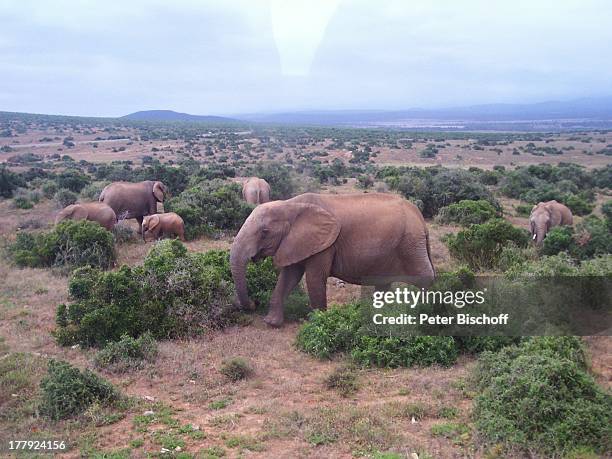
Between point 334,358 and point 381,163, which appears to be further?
point 381,163

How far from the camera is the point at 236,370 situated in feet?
23.3

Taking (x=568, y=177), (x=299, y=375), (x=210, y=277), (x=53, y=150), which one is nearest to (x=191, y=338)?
(x=210, y=277)

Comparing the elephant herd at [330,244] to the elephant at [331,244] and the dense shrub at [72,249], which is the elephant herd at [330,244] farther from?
the dense shrub at [72,249]

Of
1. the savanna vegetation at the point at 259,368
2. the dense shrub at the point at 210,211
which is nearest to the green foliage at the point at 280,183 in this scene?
the dense shrub at the point at 210,211

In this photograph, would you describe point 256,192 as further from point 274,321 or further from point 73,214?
point 274,321

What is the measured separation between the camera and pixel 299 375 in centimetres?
730

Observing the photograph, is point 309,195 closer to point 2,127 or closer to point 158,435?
point 158,435

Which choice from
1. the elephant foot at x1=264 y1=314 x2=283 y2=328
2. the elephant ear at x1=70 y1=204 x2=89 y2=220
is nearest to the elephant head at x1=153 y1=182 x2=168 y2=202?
the elephant ear at x1=70 y1=204 x2=89 y2=220

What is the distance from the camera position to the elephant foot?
9062 millimetres

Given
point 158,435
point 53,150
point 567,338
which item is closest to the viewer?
point 158,435

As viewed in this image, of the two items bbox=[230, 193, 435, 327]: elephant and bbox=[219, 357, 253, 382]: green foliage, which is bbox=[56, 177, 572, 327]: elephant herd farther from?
bbox=[219, 357, 253, 382]: green foliage

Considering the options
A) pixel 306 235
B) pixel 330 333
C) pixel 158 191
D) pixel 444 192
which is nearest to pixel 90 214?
pixel 158 191

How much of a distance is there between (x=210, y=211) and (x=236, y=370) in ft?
34.7

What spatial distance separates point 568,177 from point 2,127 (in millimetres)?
88836
